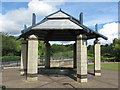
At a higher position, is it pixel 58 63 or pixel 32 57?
pixel 32 57

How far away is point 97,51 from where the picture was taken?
18.1 metres

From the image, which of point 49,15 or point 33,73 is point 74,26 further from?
point 33,73

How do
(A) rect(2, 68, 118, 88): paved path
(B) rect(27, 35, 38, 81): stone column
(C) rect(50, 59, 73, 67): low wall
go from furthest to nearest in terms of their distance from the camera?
(C) rect(50, 59, 73, 67): low wall → (B) rect(27, 35, 38, 81): stone column → (A) rect(2, 68, 118, 88): paved path

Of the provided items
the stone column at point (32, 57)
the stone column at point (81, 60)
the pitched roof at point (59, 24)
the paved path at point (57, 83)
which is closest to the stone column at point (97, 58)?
the pitched roof at point (59, 24)

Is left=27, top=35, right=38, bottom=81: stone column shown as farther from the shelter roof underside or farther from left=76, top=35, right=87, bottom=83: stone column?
left=76, top=35, right=87, bottom=83: stone column

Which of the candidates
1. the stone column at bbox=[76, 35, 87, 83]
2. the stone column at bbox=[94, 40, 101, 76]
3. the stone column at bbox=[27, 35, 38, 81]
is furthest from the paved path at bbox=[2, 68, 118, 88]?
the stone column at bbox=[94, 40, 101, 76]

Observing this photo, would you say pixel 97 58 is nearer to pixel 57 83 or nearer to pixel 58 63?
pixel 57 83

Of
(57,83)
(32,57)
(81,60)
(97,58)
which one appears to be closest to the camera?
(57,83)

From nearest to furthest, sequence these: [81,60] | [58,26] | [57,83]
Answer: [57,83] → [81,60] → [58,26]

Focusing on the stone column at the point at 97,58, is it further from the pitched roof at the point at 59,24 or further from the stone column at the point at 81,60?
the stone column at the point at 81,60

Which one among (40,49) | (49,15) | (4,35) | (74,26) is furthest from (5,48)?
(74,26)

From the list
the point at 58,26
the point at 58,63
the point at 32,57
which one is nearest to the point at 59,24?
the point at 58,26

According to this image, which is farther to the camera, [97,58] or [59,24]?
[97,58]

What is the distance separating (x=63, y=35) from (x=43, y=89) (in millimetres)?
12418
